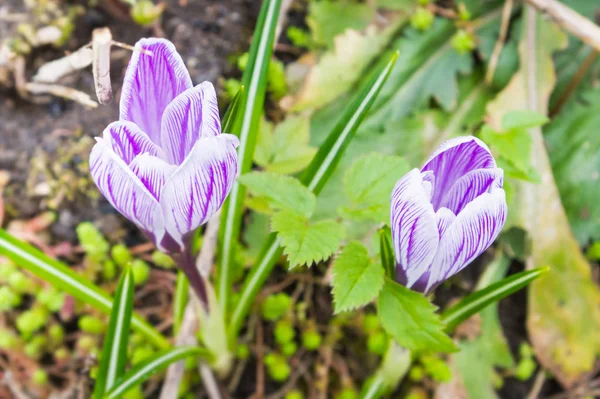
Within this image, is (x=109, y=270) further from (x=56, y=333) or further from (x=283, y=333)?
(x=283, y=333)

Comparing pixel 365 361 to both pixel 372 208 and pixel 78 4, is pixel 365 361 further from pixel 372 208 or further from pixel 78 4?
pixel 78 4

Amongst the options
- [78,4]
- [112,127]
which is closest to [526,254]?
[112,127]

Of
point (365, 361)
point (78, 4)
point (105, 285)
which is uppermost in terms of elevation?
point (78, 4)

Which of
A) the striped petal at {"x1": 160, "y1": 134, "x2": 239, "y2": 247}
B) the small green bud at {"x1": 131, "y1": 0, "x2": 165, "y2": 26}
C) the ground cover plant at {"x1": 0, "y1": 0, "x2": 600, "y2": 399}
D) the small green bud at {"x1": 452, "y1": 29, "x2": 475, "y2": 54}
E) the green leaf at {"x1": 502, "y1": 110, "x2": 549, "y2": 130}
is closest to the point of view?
the striped petal at {"x1": 160, "y1": 134, "x2": 239, "y2": 247}

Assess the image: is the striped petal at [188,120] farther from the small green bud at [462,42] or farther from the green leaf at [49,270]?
the small green bud at [462,42]

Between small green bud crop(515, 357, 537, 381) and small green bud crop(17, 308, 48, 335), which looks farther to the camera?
small green bud crop(515, 357, 537, 381)

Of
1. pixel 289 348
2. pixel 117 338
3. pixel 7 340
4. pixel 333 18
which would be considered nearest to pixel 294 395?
pixel 289 348

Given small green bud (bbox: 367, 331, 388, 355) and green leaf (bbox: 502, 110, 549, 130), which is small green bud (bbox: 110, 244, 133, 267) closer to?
small green bud (bbox: 367, 331, 388, 355)

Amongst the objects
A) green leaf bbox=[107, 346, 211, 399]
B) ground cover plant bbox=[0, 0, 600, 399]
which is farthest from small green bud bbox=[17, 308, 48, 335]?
green leaf bbox=[107, 346, 211, 399]
